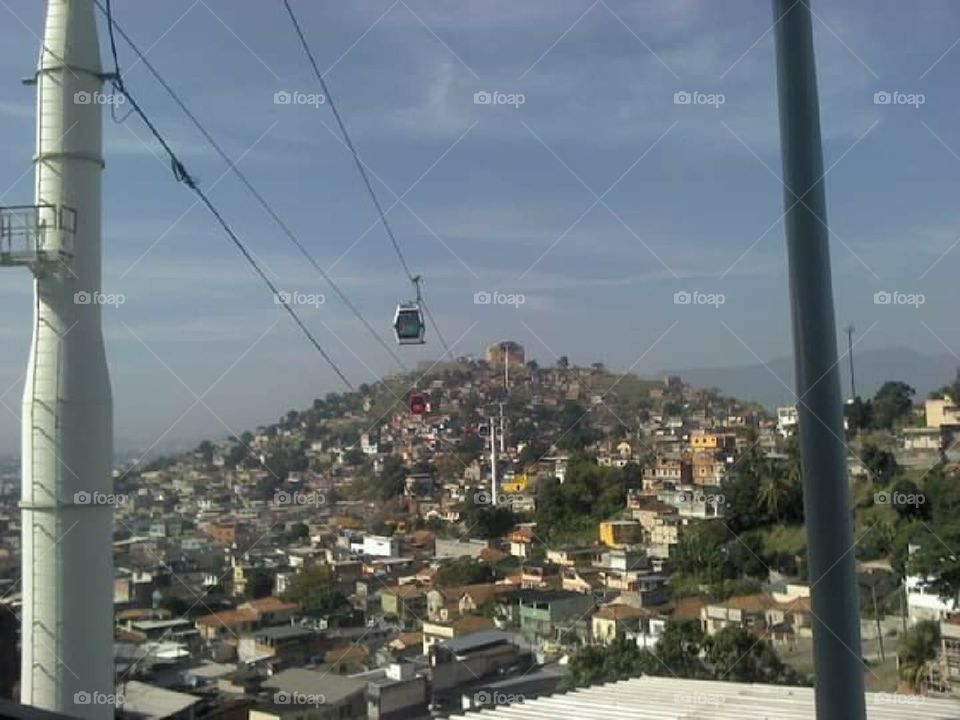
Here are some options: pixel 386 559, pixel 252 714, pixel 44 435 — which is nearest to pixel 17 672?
pixel 44 435

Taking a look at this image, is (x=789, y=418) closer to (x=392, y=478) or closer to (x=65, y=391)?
(x=65, y=391)

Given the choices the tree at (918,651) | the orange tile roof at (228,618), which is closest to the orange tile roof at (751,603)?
the tree at (918,651)

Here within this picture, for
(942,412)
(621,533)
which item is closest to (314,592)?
(621,533)

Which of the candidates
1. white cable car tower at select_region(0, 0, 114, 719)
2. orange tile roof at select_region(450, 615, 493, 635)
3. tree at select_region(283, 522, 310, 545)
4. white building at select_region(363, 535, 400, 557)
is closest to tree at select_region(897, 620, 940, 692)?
orange tile roof at select_region(450, 615, 493, 635)

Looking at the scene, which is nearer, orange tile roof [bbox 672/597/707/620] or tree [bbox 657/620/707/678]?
tree [bbox 657/620/707/678]

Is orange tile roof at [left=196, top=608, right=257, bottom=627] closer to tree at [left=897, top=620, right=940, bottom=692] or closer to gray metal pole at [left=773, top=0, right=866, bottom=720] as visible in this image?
tree at [left=897, top=620, right=940, bottom=692]

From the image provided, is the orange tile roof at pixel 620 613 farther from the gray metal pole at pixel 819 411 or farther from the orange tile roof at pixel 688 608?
the gray metal pole at pixel 819 411

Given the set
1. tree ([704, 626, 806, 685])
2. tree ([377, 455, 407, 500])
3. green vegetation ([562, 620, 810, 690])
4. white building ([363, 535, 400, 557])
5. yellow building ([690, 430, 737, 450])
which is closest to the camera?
green vegetation ([562, 620, 810, 690])
